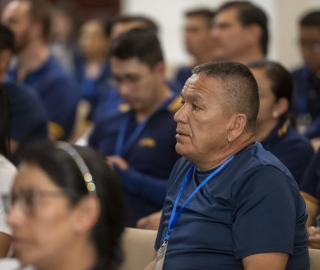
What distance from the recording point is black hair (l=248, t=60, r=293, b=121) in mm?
3279

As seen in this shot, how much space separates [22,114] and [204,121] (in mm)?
1617

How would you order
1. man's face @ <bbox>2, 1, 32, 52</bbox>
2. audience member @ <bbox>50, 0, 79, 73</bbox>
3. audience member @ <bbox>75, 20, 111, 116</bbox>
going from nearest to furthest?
man's face @ <bbox>2, 1, 32, 52</bbox>
audience member @ <bbox>75, 20, 111, 116</bbox>
audience member @ <bbox>50, 0, 79, 73</bbox>

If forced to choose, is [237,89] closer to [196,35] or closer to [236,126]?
[236,126]

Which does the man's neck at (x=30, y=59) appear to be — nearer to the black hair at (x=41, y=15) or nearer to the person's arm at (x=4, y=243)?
the black hair at (x=41, y=15)

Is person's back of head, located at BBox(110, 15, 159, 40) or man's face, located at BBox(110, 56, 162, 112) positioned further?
person's back of head, located at BBox(110, 15, 159, 40)

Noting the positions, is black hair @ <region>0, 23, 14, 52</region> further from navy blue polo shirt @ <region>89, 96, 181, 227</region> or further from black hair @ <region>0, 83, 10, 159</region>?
black hair @ <region>0, 83, 10, 159</region>

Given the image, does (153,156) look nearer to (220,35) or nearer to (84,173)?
(220,35)

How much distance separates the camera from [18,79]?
4.87 metres

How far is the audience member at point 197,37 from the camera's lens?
5.68 metres

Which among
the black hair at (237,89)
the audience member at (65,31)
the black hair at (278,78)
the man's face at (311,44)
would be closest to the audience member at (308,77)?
the man's face at (311,44)

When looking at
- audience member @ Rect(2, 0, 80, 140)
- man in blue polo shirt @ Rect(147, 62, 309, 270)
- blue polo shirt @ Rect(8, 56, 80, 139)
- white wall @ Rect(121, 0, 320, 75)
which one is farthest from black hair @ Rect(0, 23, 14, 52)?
white wall @ Rect(121, 0, 320, 75)

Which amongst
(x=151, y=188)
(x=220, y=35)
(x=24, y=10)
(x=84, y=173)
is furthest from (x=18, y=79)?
(x=84, y=173)

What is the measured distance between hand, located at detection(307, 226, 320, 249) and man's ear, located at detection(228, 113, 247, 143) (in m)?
0.57

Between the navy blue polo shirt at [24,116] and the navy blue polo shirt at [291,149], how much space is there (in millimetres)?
1210
